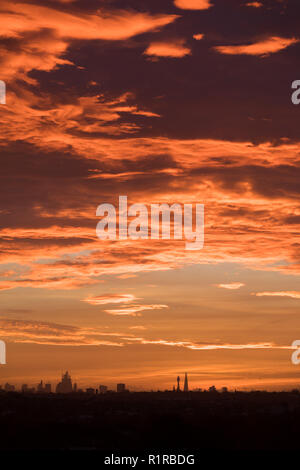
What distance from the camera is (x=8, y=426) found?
85.9 metres

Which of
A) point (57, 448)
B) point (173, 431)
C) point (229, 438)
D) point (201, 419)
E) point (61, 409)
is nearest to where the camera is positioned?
point (57, 448)

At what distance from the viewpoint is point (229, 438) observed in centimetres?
7425

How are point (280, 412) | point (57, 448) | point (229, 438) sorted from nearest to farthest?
point (57, 448) < point (229, 438) < point (280, 412)

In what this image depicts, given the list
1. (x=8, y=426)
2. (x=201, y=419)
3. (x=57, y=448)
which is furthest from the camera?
(x=201, y=419)

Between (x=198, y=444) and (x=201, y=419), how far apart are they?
2309 cm

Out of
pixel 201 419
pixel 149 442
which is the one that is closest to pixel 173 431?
pixel 149 442

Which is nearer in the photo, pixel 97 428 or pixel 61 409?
pixel 97 428
